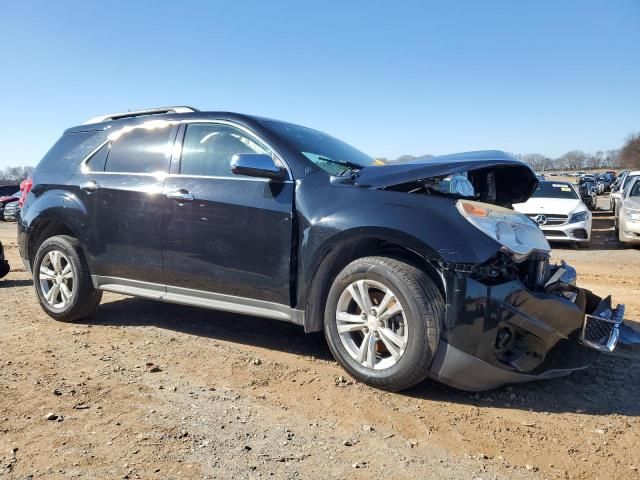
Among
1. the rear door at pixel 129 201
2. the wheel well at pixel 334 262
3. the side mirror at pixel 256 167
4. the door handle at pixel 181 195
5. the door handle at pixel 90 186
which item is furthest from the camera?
the door handle at pixel 90 186

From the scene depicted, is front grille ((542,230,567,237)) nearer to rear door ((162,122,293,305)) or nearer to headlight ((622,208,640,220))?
headlight ((622,208,640,220))

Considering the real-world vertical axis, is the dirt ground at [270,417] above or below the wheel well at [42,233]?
below

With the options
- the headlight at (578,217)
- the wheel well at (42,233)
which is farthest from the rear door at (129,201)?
the headlight at (578,217)

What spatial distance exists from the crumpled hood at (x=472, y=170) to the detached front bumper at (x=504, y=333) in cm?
69

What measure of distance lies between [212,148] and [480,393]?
2.63m

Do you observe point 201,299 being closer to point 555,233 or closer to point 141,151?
point 141,151

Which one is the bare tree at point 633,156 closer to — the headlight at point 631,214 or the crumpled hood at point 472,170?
the headlight at point 631,214

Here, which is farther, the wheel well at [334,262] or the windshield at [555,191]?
A: the windshield at [555,191]

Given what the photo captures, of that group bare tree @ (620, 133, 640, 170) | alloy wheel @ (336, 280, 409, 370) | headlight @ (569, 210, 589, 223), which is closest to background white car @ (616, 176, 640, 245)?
headlight @ (569, 210, 589, 223)

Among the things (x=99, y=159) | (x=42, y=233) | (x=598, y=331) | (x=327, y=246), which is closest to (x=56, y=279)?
(x=42, y=233)

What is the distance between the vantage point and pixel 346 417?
284 cm

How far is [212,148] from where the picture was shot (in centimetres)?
405

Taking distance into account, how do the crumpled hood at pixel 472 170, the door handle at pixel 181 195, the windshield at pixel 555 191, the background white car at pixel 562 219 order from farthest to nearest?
the windshield at pixel 555 191 → the background white car at pixel 562 219 → the door handle at pixel 181 195 → the crumpled hood at pixel 472 170

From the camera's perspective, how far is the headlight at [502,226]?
296cm
